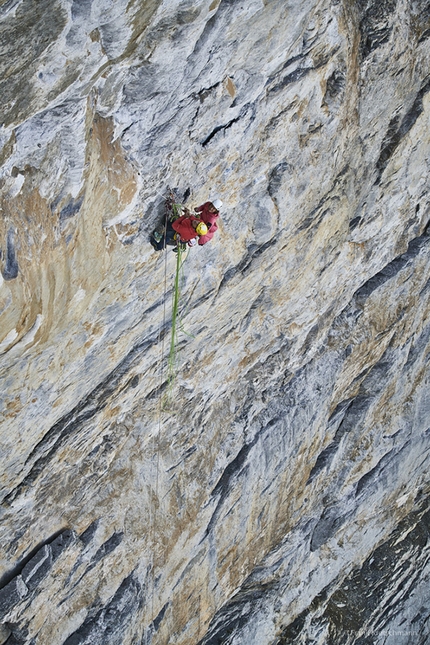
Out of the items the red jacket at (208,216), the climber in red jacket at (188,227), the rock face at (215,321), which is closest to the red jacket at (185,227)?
the climber in red jacket at (188,227)

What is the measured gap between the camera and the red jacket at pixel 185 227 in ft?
23.5

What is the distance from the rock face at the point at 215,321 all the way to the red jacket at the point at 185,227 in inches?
15.8

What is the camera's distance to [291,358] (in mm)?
10773

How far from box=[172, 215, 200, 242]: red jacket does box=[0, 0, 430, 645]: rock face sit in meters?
0.40

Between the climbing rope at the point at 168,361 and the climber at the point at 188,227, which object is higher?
the climber at the point at 188,227

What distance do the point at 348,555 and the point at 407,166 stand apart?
867 cm

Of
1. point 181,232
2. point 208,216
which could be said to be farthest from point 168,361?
point 208,216

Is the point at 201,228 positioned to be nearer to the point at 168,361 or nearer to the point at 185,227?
the point at 185,227

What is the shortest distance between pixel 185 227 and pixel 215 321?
2.34m

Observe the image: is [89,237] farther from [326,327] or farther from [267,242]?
[326,327]

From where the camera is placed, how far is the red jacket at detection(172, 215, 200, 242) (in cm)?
716

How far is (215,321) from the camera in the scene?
30.2 feet

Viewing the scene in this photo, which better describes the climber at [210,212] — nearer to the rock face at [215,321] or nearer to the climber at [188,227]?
the climber at [188,227]

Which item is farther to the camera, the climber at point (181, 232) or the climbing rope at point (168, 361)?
the climbing rope at point (168, 361)
